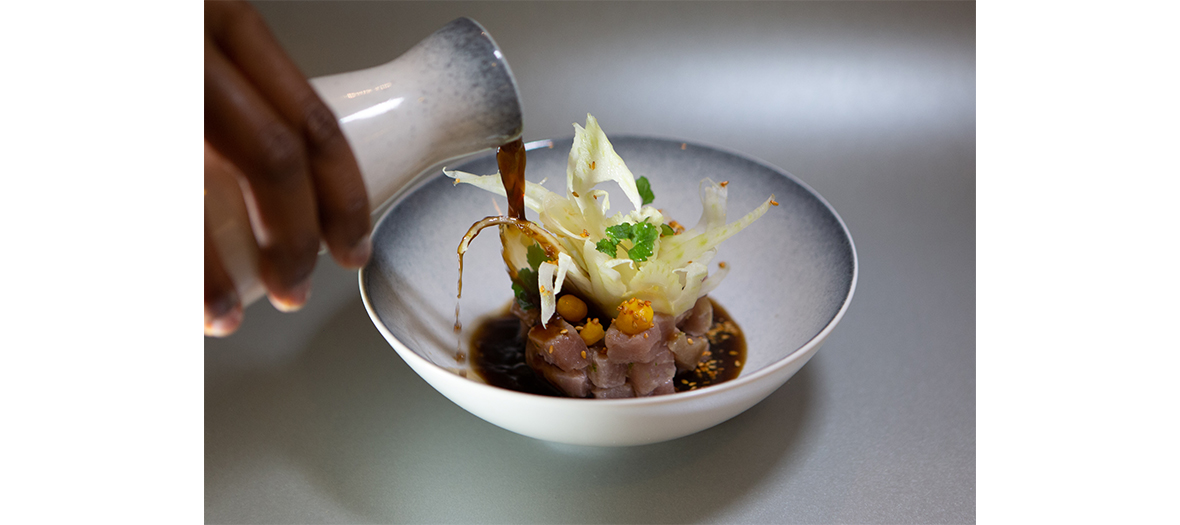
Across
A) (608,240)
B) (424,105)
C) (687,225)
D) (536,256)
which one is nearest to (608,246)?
(608,240)

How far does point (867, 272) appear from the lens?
1.80 m

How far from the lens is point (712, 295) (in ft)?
5.31

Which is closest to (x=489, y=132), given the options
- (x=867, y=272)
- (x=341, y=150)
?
(x=341, y=150)

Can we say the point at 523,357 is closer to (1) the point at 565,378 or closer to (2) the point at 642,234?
(1) the point at 565,378

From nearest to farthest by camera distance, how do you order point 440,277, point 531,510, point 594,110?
1. point 531,510
2. point 440,277
3. point 594,110

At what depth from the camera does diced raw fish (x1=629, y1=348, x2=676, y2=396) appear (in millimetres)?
1232

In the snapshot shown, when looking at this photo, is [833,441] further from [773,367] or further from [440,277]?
[440,277]

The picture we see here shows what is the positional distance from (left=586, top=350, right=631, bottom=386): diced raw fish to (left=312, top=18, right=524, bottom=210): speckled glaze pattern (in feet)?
1.33

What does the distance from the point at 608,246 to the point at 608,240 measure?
2 centimetres

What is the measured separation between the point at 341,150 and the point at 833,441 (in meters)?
0.96

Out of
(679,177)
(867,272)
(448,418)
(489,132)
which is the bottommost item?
(867,272)

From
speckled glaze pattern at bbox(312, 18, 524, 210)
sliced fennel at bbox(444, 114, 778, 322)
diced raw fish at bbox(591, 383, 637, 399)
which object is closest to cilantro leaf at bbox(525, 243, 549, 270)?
sliced fennel at bbox(444, 114, 778, 322)

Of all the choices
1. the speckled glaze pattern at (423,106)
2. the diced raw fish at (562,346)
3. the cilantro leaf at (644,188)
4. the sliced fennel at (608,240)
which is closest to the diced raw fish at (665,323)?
the sliced fennel at (608,240)

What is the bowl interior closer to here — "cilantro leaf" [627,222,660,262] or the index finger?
"cilantro leaf" [627,222,660,262]
